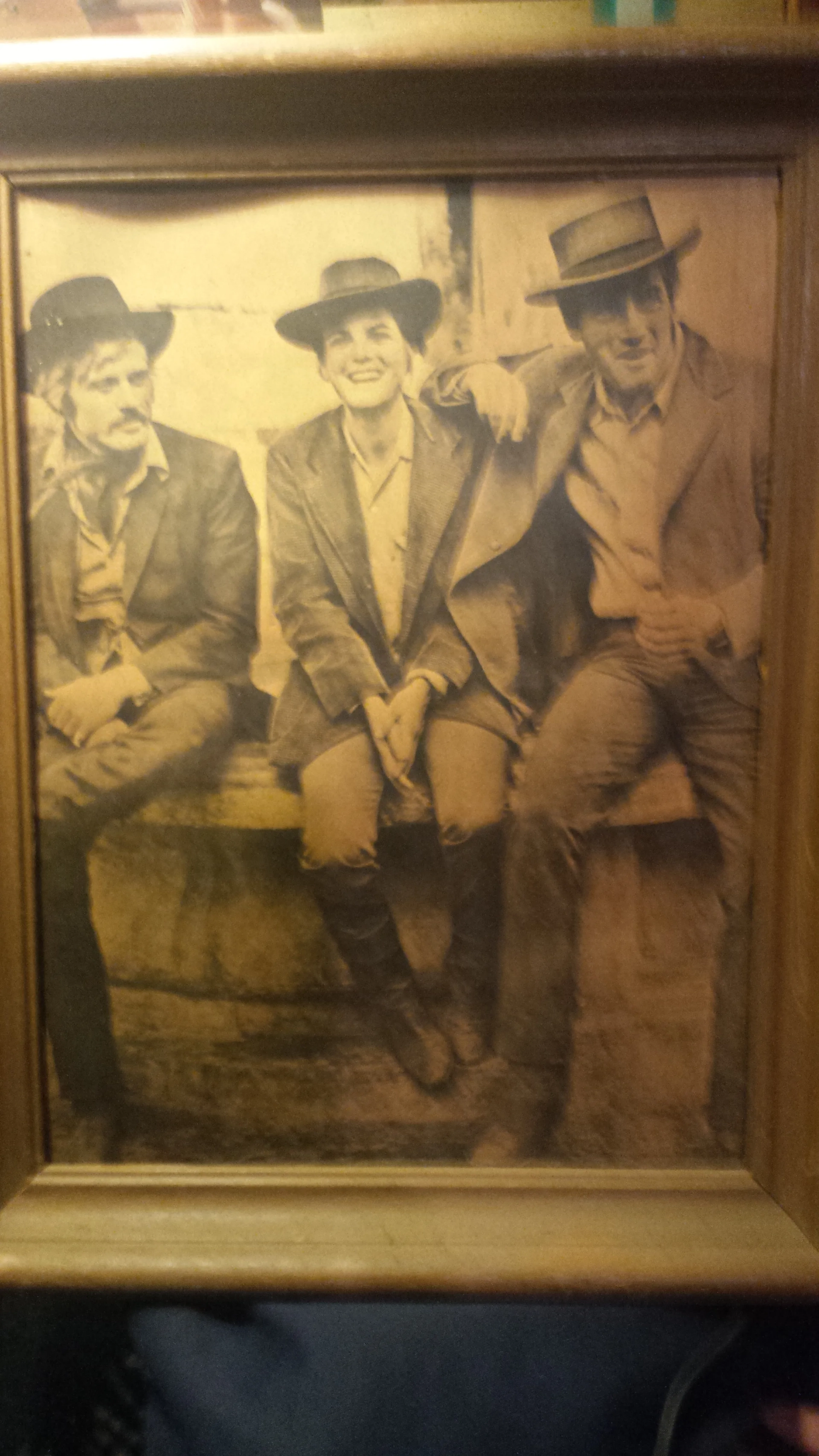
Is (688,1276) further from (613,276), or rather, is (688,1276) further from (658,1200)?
(613,276)

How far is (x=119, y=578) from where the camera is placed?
44.8 inches

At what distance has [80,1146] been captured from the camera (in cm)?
118

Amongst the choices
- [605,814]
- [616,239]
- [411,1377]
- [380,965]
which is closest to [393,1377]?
[411,1377]

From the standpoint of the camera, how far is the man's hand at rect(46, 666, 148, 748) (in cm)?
114

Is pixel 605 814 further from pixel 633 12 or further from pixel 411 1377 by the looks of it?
pixel 633 12

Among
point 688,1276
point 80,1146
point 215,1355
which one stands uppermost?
point 80,1146

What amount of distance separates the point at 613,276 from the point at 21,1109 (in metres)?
1.29

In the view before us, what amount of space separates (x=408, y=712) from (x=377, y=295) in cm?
51

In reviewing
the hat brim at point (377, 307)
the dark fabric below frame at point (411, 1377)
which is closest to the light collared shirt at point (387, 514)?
the hat brim at point (377, 307)

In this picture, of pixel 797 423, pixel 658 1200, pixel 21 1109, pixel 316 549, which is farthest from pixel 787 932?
pixel 21 1109

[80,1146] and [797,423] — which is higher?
[797,423]

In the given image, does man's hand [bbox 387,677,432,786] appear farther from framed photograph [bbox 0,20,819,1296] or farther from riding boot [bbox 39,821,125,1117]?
riding boot [bbox 39,821,125,1117]

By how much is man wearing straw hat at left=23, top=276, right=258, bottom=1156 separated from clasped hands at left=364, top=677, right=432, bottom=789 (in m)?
0.18

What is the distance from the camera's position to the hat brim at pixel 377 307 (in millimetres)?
1095
